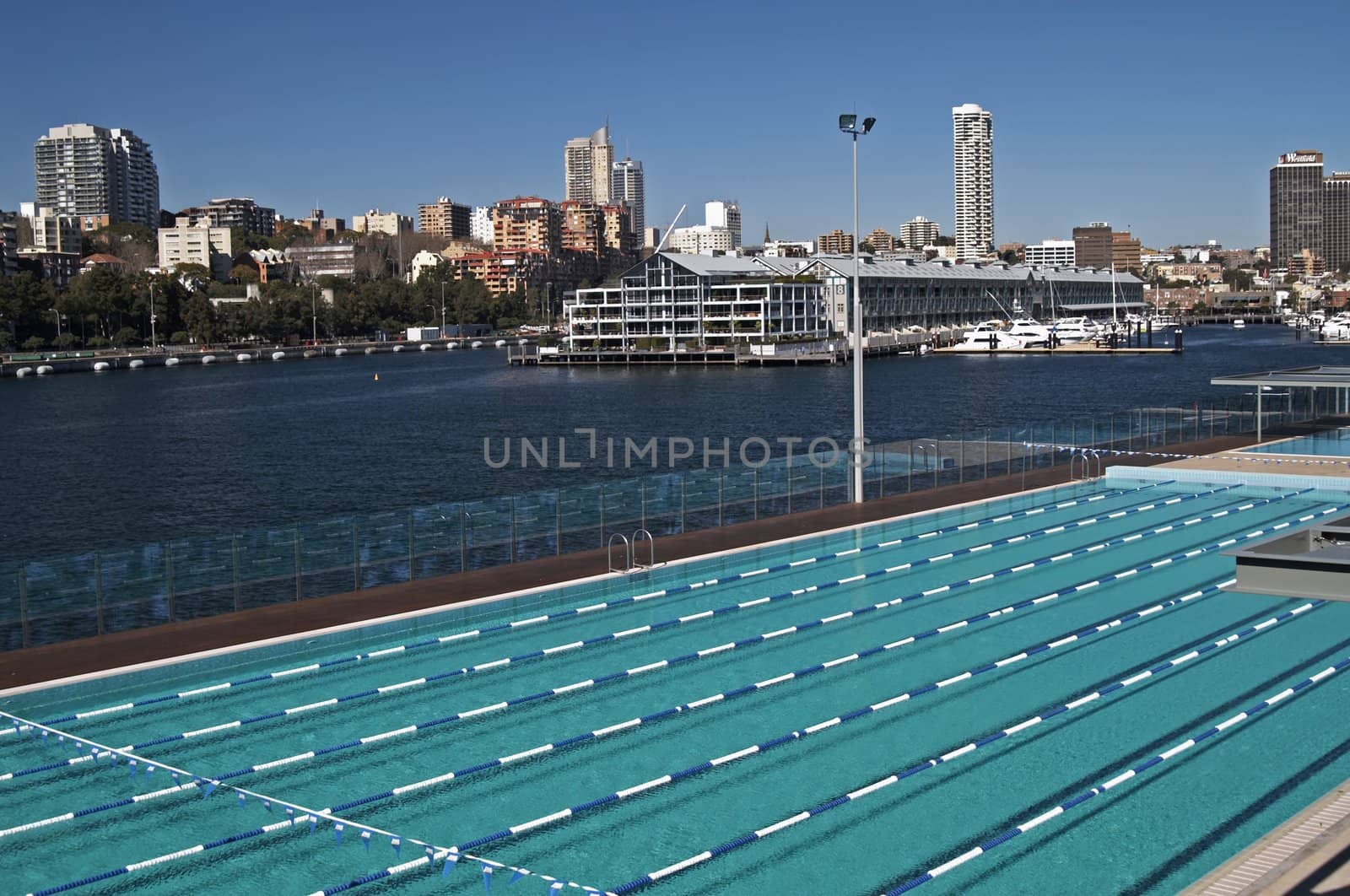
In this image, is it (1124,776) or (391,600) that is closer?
(1124,776)

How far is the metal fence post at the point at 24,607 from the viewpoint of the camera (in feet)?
58.7

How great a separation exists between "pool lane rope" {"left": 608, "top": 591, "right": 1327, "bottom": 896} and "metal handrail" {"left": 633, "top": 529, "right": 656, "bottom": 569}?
27.2 ft

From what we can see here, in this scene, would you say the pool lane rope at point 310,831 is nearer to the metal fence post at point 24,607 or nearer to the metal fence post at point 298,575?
the metal fence post at point 24,607

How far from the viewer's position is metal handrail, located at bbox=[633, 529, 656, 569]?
22.6 m

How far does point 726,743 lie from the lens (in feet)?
48.3

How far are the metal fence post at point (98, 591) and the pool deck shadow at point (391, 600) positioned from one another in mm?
495

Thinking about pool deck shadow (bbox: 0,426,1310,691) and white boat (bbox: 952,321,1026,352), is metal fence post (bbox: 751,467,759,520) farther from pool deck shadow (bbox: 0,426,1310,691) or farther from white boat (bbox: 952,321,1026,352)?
white boat (bbox: 952,321,1026,352)

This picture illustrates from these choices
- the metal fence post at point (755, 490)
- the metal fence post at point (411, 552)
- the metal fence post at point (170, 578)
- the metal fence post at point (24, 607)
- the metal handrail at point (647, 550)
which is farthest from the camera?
the metal fence post at point (755, 490)

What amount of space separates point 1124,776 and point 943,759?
5.72 ft

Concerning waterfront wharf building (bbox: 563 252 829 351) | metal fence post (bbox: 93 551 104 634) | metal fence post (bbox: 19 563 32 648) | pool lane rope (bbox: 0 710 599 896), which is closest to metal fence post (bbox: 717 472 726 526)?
metal fence post (bbox: 93 551 104 634)

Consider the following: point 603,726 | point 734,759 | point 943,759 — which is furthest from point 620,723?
point 943,759

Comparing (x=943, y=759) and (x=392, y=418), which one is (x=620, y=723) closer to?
(x=943, y=759)

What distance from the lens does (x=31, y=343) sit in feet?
522

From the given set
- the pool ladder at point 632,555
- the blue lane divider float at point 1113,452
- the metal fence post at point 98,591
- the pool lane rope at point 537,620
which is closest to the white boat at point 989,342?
the blue lane divider float at point 1113,452
